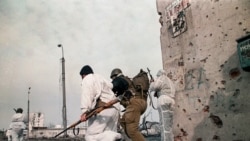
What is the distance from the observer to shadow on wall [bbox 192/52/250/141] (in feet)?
14.5

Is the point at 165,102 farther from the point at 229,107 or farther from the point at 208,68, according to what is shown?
the point at 229,107

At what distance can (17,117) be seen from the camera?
10.6 m

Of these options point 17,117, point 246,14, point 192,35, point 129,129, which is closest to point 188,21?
point 192,35

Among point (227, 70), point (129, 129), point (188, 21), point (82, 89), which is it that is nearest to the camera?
point (82, 89)

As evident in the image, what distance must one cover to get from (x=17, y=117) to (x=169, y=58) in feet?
23.4

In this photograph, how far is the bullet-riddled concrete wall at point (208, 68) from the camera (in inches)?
179

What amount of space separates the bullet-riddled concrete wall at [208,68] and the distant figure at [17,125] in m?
6.91

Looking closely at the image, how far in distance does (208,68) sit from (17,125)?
8351 millimetres

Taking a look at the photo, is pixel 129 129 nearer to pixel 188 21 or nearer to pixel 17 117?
pixel 188 21

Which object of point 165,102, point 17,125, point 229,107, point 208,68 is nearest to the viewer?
point 229,107

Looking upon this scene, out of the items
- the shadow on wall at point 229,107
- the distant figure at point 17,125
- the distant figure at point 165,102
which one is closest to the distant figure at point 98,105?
the distant figure at point 165,102

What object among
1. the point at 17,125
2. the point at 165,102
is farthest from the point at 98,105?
the point at 17,125

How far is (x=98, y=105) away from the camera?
394cm

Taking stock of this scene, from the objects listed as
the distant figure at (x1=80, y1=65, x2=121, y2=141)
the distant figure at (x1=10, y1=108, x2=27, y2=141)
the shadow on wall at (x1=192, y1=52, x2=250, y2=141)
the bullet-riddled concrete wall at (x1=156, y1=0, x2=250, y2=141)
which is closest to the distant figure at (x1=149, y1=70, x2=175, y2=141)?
the bullet-riddled concrete wall at (x1=156, y1=0, x2=250, y2=141)
